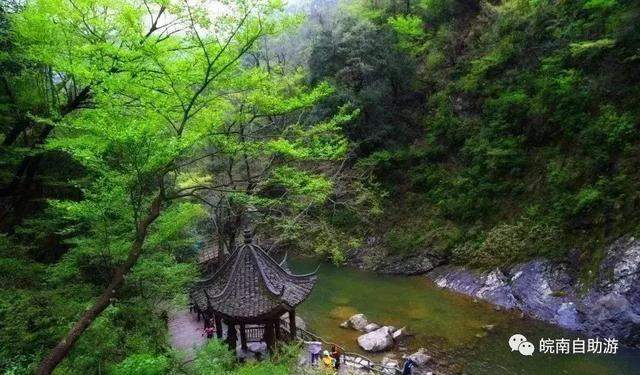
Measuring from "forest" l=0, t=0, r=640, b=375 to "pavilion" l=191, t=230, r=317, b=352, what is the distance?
40.2 inches

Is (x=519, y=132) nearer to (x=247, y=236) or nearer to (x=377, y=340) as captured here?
(x=377, y=340)

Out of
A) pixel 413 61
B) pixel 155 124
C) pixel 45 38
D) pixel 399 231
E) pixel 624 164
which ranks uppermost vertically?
pixel 413 61

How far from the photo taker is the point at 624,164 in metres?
16.4

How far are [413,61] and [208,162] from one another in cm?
1558

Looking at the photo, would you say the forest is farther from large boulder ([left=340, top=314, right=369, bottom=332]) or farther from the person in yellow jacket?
large boulder ([left=340, top=314, right=369, bottom=332])

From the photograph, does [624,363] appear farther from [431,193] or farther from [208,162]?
[208,162]

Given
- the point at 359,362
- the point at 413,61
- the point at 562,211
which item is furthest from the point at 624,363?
the point at 413,61

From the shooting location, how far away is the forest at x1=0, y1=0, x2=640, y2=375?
941cm

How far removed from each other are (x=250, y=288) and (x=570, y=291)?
12331mm

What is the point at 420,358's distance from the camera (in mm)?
15211

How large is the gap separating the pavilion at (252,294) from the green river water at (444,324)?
5.52 m
